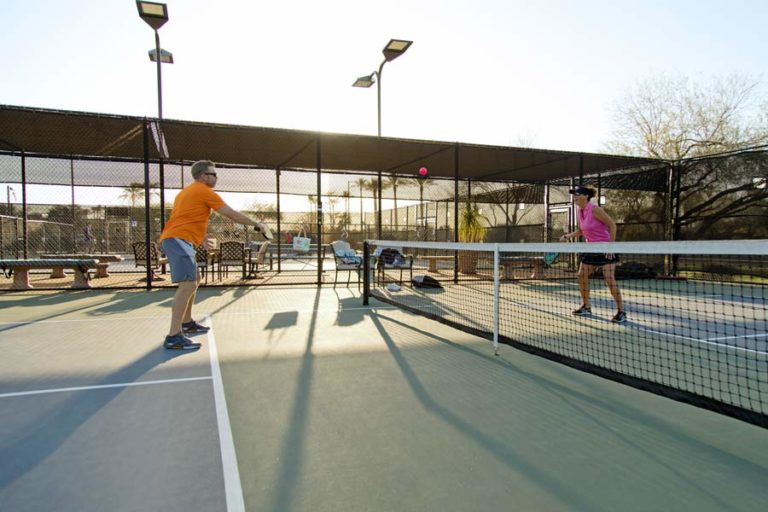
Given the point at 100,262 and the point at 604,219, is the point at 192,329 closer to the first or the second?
the point at 604,219

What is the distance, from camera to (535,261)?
1141cm

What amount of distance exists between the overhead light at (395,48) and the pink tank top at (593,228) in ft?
19.9

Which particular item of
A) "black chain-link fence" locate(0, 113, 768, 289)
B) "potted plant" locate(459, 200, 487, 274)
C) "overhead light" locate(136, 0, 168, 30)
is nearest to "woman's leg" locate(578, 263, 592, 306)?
"black chain-link fence" locate(0, 113, 768, 289)

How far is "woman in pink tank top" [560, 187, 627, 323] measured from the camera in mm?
5387

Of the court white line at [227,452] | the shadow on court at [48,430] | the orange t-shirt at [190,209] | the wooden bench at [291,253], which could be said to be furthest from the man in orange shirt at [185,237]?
the wooden bench at [291,253]

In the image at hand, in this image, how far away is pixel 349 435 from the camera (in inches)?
93.0

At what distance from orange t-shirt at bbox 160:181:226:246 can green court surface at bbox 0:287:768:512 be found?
1133 mm

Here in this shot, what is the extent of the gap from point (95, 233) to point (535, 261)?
15.5 metres

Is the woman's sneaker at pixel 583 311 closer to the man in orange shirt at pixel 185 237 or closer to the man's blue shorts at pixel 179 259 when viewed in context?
the man in orange shirt at pixel 185 237

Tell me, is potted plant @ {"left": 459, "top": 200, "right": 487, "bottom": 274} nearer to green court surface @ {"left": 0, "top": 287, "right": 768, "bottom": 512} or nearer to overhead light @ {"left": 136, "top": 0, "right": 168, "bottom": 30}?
green court surface @ {"left": 0, "top": 287, "right": 768, "bottom": 512}

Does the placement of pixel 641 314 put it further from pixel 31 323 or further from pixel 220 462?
pixel 31 323

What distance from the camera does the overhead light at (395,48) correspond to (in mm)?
9695

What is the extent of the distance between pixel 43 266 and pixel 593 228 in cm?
984

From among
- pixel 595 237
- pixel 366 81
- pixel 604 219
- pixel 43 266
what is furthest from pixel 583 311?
pixel 43 266
